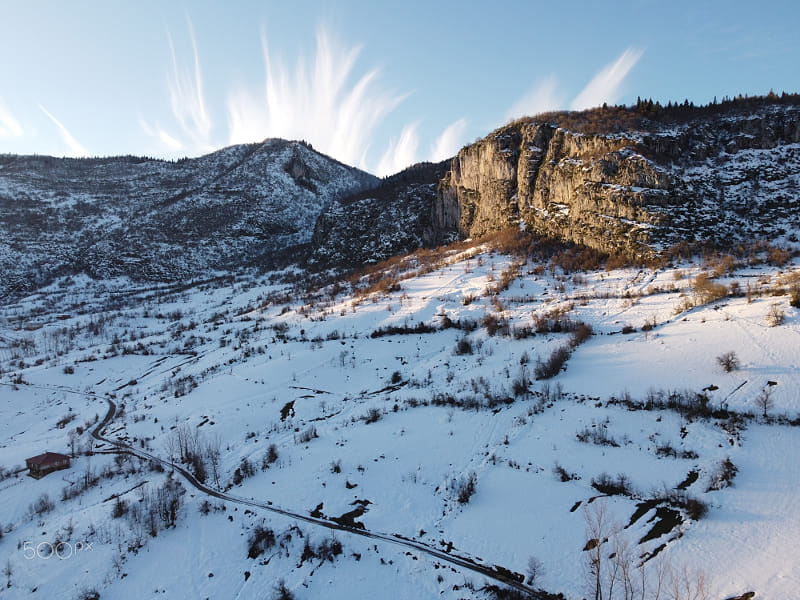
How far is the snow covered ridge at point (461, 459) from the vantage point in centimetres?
816

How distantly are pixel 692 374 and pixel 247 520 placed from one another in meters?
15.4

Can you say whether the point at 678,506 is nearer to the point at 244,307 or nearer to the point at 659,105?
the point at 659,105

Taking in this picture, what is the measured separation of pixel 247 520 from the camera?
10898 mm

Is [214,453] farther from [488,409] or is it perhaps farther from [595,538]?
[595,538]

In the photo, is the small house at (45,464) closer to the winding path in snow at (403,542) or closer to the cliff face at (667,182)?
the winding path in snow at (403,542)

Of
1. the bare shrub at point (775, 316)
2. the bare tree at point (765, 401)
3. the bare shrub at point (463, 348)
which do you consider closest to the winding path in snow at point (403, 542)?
the bare tree at point (765, 401)

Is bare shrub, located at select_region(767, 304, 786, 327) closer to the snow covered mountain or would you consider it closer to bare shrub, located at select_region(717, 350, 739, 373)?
the snow covered mountain

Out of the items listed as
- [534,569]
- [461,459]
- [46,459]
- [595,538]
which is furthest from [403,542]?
[46,459]

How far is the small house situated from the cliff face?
120ft

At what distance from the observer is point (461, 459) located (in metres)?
12.6

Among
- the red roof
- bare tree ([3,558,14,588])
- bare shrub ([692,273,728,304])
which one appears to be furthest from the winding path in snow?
bare shrub ([692,273,728,304])

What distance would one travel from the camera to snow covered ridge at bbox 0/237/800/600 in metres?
8.16

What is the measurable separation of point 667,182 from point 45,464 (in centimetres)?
4253

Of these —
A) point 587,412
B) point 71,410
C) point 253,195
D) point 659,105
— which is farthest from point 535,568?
point 253,195
